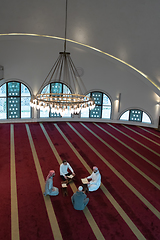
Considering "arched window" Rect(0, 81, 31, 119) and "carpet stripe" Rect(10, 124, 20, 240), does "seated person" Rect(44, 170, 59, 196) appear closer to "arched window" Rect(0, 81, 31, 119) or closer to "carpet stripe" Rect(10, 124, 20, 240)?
"carpet stripe" Rect(10, 124, 20, 240)

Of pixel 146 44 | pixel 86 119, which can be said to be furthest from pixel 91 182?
pixel 86 119

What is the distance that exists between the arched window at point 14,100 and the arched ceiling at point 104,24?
431cm

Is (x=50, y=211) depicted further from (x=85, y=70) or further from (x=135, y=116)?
(x=135, y=116)

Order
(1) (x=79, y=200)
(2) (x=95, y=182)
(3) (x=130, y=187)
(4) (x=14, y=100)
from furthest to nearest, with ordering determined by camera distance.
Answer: (4) (x=14, y=100) < (3) (x=130, y=187) < (2) (x=95, y=182) < (1) (x=79, y=200)

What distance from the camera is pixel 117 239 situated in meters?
4.65

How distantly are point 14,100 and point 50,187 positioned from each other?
7.94m

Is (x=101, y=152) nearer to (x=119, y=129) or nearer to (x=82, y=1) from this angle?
(x=119, y=129)

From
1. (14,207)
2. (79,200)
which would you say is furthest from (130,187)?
(14,207)

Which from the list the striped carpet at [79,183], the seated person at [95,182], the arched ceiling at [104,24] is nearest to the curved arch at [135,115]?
the striped carpet at [79,183]

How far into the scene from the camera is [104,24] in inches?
299

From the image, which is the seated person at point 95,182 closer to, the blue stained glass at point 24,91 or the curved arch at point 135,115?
the curved arch at point 135,115

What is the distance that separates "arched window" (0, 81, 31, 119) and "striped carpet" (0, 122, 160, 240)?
4.44ft

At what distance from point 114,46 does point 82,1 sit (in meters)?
2.17

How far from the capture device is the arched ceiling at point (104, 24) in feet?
22.1
